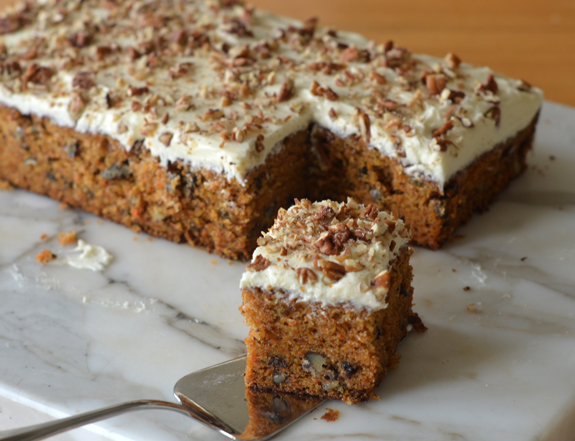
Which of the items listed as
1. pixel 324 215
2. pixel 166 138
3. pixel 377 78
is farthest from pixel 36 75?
pixel 324 215

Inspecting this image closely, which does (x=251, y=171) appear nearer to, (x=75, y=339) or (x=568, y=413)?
(x=75, y=339)

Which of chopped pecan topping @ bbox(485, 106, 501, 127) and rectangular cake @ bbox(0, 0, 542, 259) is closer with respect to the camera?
rectangular cake @ bbox(0, 0, 542, 259)

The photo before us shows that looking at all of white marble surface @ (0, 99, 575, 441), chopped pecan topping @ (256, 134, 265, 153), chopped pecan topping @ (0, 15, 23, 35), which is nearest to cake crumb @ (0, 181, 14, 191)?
white marble surface @ (0, 99, 575, 441)

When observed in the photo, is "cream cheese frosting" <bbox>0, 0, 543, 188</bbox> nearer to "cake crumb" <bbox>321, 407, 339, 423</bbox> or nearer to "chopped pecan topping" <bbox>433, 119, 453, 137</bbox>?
"chopped pecan topping" <bbox>433, 119, 453, 137</bbox>

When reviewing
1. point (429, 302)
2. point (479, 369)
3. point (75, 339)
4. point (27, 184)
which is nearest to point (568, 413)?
point (479, 369)

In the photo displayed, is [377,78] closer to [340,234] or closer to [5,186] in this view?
[340,234]

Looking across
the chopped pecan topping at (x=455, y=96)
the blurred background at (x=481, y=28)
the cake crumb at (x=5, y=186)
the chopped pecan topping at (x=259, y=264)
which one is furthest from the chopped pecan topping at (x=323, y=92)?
the blurred background at (x=481, y=28)
